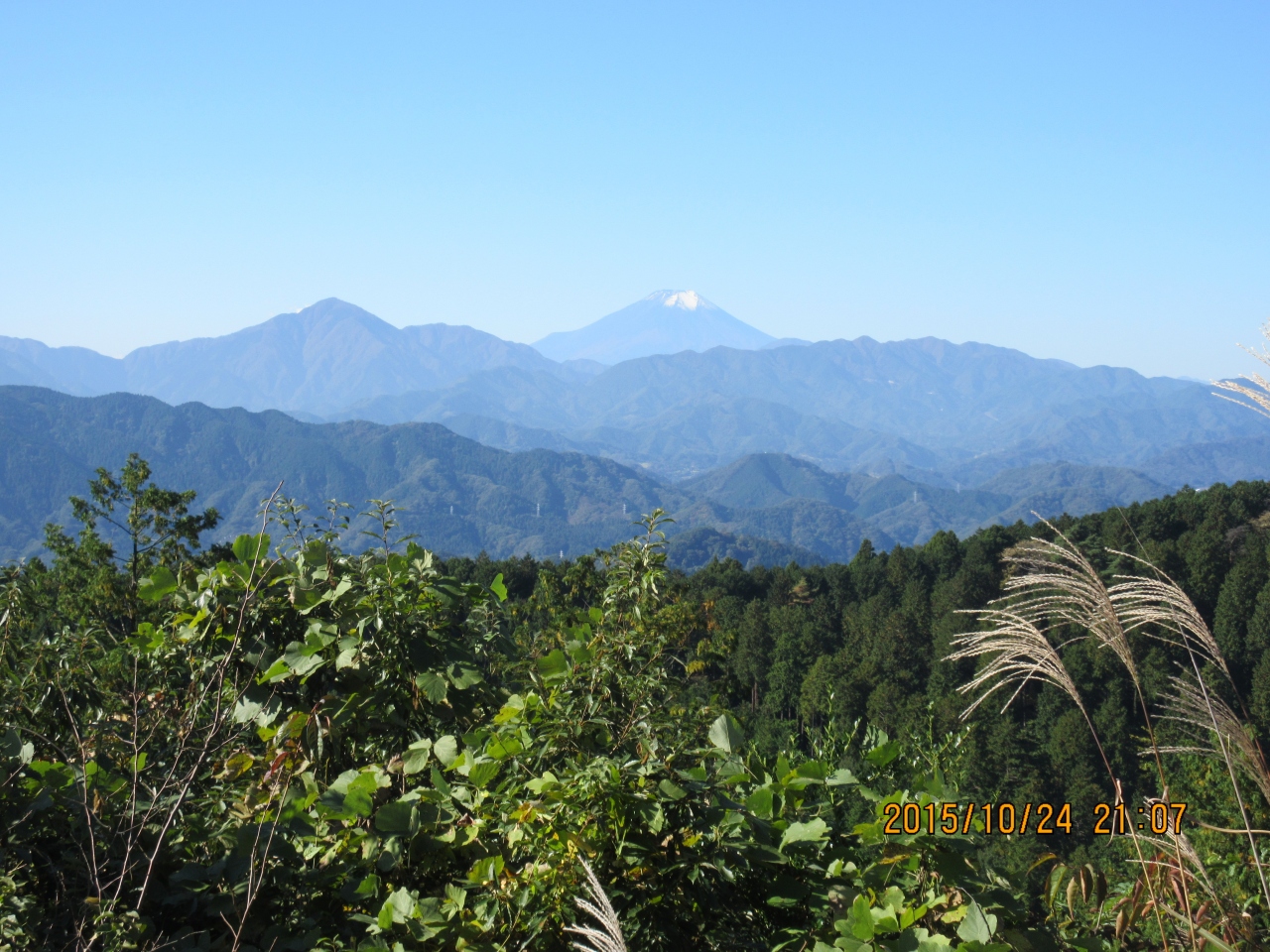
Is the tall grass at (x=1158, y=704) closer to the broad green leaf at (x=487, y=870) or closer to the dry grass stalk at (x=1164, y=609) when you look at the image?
the dry grass stalk at (x=1164, y=609)

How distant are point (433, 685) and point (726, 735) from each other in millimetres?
783

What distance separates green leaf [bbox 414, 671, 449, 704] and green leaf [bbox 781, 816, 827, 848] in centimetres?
95

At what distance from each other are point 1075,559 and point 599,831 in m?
1.65

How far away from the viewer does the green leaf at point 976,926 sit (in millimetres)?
1640

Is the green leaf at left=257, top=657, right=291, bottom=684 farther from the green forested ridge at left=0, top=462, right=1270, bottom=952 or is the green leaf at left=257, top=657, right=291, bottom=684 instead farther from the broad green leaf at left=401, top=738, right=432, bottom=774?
the broad green leaf at left=401, top=738, right=432, bottom=774

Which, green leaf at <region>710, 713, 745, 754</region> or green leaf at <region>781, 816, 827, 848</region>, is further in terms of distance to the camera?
green leaf at <region>710, 713, 745, 754</region>

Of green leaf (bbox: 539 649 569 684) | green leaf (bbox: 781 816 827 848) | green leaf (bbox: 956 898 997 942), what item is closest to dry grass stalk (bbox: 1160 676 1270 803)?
green leaf (bbox: 956 898 997 942)

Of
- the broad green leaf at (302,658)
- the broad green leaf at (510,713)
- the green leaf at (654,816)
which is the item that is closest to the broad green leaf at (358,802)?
the broad green leaf at (510,713)

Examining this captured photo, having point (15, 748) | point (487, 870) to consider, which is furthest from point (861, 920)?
point (15, 748)

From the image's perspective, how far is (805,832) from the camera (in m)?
1.87

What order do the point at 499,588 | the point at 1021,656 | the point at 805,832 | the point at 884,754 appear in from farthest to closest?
the point at 499,588, the point at 1021,656, the point at 884,754, the point at 805,832

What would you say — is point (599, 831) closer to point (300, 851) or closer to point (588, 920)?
point (588, 920)

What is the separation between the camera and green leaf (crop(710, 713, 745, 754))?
2131mm
